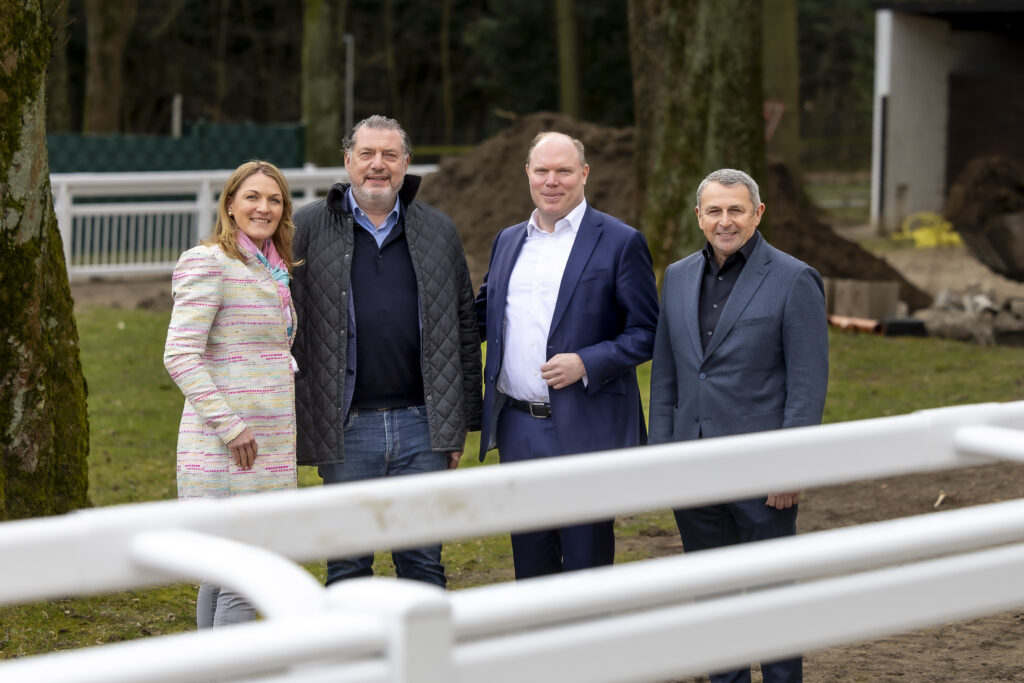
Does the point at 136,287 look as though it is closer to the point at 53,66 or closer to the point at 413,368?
the point at 413,368

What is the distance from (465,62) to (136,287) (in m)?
33.6

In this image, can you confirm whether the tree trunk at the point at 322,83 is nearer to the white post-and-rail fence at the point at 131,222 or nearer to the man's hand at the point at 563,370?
the white post-and-rail fence at the point at 131,222

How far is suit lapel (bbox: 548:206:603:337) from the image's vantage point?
4422 mm

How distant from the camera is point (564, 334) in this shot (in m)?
4.42

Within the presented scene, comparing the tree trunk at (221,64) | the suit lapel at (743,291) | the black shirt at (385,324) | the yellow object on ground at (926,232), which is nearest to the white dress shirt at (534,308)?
the black shirt at (385,324)

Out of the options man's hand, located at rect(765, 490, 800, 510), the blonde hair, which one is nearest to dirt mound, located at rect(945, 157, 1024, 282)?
man's hand, located at rect(765, 490, 800, 510)

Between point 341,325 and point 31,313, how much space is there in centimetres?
145

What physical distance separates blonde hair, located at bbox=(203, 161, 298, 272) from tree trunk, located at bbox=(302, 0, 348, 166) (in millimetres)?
20054

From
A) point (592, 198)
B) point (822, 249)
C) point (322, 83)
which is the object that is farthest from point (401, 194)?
point (322, 83)

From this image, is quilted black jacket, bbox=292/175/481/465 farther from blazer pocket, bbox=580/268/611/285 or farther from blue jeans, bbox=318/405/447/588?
blazer pocket, bbox=580/268/611/285

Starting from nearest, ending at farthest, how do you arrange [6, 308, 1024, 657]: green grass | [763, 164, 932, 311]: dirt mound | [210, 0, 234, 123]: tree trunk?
[6, 308, 1024, 657]: green grass, [763, 164, 932, 311]: dirt mound, [210, 0, 234, 123]: tree trunk

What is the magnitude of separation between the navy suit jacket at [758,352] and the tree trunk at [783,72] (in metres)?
18.6

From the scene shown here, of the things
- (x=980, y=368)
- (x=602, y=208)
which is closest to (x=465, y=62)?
(x=602, y=208)

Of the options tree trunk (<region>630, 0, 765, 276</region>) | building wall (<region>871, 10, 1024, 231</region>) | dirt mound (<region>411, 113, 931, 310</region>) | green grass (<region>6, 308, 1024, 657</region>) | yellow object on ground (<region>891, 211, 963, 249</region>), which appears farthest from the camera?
building wall (<region>871, 10, 1024, 231</region>)
